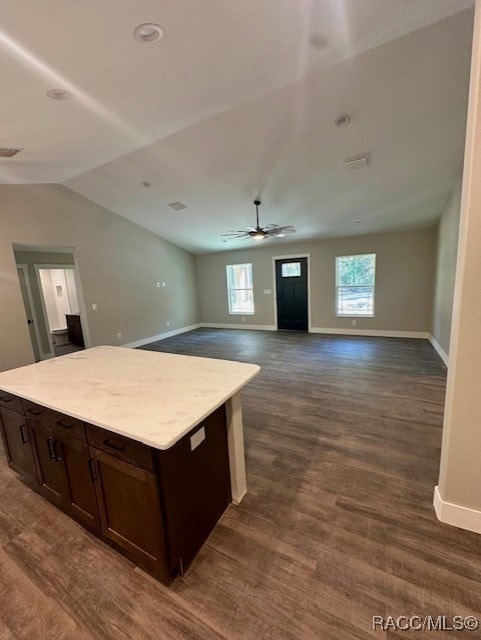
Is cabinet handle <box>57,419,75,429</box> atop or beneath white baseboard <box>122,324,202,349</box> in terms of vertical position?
atop

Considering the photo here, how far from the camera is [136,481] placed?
4.06ft

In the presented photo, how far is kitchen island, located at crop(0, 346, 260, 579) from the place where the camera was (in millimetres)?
1217

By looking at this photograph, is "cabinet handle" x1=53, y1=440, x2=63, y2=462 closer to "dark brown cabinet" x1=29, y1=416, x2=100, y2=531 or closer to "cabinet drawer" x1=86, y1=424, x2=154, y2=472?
"dark brown cabinet" x1=29, y1=416, x2=100, y2=531

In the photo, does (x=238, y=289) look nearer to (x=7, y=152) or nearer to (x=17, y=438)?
(x=7, y=152)

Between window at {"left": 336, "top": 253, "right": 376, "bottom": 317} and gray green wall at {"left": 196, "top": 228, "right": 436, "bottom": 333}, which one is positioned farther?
window at {"left": 336, "top": 253, "right": 376, "bottom": 317}

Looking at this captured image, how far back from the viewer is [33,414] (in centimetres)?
170

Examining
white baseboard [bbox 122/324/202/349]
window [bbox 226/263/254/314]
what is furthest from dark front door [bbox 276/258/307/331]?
white baseboard [bbox 122/324/202/349]

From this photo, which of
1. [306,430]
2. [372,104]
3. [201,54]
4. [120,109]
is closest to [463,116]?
[372,104]

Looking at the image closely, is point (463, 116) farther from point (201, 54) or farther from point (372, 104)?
point (201, 54)

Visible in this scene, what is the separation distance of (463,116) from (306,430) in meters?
3.56

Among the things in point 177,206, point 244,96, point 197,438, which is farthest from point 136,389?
point 177,206

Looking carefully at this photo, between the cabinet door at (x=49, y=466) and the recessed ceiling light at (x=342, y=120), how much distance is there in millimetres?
3784

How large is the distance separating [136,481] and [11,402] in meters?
1.29

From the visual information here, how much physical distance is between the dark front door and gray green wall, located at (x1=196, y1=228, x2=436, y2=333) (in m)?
0.21
